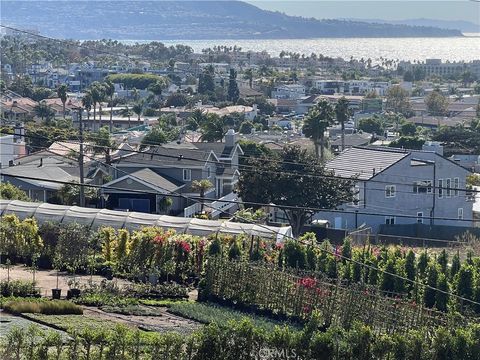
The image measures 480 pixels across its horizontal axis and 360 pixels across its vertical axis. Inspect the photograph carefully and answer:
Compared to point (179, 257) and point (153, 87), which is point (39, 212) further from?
point (153, 87)

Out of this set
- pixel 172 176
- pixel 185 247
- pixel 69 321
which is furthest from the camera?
pixel 172 176

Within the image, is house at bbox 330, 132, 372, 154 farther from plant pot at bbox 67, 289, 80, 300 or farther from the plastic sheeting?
plant pot at bbox 67, 289, 80, 300

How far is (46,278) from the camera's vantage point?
19.2 m

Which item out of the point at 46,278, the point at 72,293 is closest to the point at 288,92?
the point at 46,278

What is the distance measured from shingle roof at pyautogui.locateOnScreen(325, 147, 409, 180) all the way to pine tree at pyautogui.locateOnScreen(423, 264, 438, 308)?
34.3 feet

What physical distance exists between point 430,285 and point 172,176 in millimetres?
14404

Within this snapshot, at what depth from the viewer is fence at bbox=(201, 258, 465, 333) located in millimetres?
15336

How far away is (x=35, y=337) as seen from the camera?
12703 mm

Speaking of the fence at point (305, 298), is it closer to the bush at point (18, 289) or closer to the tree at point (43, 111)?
the bush at point (18, 289)

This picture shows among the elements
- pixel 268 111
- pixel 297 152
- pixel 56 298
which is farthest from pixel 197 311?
pixel 268 111

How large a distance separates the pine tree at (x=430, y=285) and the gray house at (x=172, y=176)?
9.65 meters

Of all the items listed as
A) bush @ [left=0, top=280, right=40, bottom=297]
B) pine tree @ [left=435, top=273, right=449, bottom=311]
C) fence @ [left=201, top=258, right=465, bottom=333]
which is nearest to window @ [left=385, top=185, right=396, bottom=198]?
fence @ [left=201, top=258, right=465, bottom=333]

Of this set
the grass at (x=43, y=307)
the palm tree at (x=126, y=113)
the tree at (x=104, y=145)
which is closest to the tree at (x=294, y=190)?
the tree at (x=104, y=145)

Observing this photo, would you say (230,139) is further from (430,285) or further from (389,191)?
(430,285)
